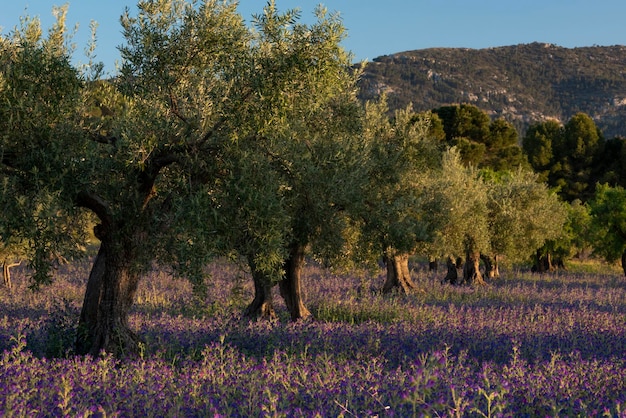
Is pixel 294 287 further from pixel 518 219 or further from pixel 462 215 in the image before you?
pixel 518 219

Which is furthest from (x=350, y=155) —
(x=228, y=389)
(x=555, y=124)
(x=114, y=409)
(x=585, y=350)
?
(x=555, y=124)

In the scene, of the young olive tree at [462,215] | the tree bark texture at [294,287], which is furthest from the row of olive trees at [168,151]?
the young olive tree at [462,215]

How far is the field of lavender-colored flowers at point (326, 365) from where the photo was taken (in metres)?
6.86

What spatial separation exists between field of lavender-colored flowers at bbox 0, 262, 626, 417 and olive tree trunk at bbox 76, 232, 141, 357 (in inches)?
12.3

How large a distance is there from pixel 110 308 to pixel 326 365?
4.87 metres

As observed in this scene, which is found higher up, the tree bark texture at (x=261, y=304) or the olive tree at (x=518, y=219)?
the olive tree at (x=518, y=219)

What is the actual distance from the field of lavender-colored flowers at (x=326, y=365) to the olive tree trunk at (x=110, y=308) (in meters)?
0.31

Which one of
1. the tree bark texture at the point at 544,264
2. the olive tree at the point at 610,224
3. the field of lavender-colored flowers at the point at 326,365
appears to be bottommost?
the tree bark texture at the point at 544,264

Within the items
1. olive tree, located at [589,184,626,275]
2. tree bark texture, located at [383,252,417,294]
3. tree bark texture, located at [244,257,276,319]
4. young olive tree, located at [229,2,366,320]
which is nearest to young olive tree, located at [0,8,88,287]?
young olive tree, located at [229,2,366,320]

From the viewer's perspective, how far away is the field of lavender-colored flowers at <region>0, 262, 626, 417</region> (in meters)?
6.86

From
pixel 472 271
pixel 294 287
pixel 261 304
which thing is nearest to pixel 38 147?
pixel 294 287

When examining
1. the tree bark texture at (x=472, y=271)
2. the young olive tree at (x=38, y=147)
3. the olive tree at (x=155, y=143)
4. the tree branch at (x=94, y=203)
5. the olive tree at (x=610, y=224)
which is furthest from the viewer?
the olive tree at (x=610, y=224)

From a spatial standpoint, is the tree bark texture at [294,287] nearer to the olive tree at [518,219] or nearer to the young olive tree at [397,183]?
the young olive tree at [397,183]

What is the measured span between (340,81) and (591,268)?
162ft
